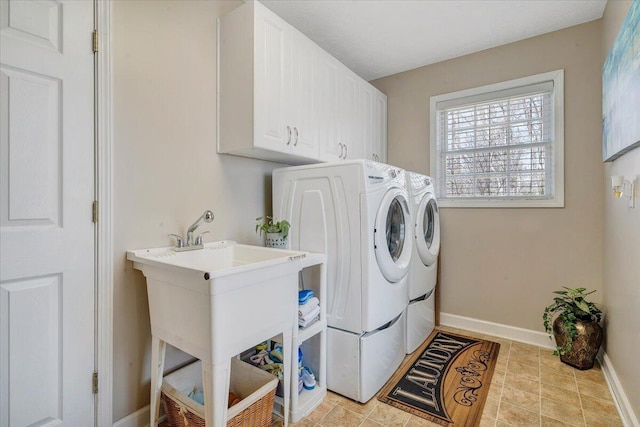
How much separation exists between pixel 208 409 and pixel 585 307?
2.41m

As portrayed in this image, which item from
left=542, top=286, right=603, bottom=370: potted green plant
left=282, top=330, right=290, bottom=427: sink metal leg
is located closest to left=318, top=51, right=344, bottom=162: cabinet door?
left=282, top=330, right=290, bottom=427: sink metal leg

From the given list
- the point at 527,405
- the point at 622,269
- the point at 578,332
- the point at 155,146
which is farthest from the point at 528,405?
the point at 155,146

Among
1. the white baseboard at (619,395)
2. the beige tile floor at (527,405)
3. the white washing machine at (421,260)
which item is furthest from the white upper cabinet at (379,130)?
the white baseboard at (619,395)

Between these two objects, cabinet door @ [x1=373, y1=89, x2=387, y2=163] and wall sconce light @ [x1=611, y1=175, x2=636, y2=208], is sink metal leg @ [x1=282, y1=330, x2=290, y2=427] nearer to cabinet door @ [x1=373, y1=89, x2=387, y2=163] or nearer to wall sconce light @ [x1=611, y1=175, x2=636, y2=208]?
wall sconce light @ [x1=611, y1=175, x2=636, y2=208]

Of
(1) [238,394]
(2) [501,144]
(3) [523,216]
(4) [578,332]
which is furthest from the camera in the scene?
(2) [501,144]

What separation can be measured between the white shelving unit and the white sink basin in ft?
1.07

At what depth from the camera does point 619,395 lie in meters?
1.67

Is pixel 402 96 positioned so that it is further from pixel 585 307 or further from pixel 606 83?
pixel 585 307

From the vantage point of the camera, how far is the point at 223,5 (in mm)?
1910

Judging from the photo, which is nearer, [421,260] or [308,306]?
[308,306]

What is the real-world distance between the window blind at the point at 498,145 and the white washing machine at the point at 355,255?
1.15 m

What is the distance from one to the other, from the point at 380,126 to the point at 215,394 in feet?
8.88

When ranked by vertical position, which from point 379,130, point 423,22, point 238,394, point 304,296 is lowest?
point 238,394

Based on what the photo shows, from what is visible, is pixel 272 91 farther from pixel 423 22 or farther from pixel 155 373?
pixel 155 373
